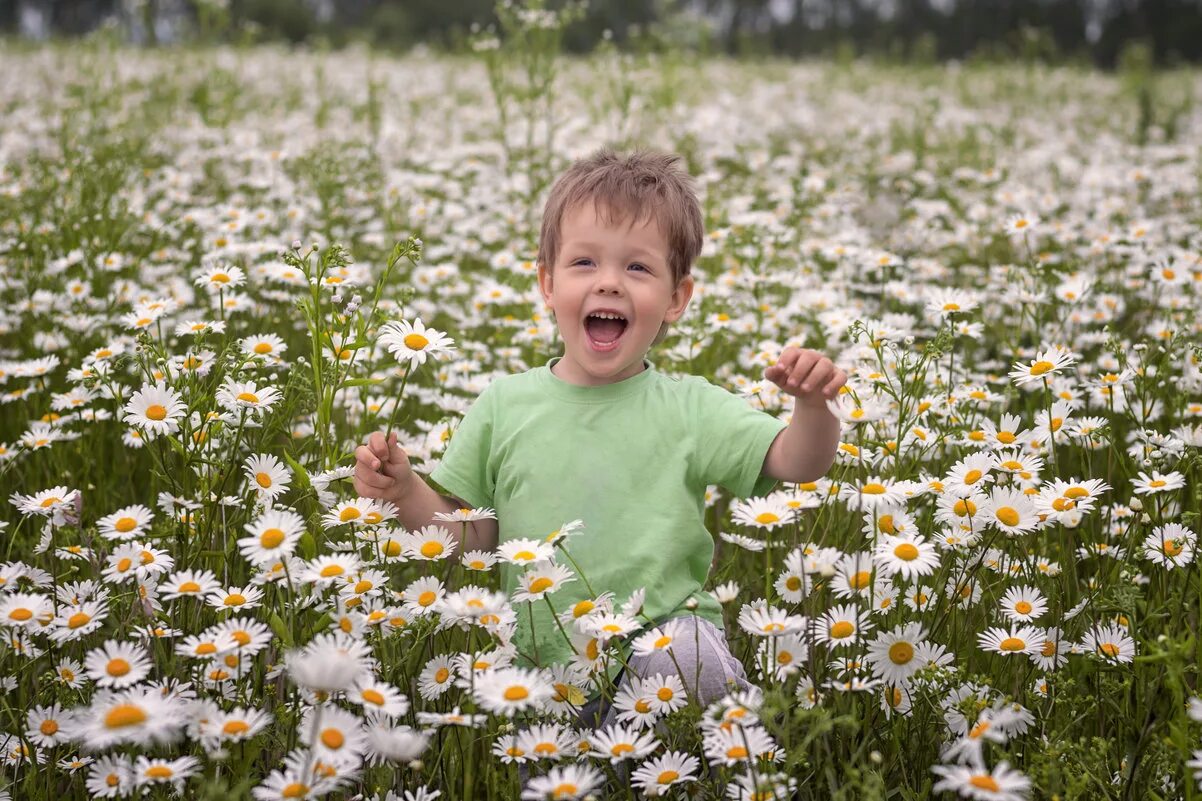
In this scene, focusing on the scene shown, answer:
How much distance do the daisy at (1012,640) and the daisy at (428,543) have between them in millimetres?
982

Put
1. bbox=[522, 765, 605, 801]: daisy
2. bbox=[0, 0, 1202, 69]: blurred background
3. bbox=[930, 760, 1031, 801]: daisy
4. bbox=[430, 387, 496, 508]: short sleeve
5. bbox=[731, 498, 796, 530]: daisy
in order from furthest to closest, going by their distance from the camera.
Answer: bbox=[0, 0, 1202, 69]: blurred background, bbox=[430, 387, 496, 508]: short sleeve, bbox=[731, 498, 796, 530]: daisy, bbox=[522, 765, 605, 801]: daisy, bbox=[930, 760, 1031, 801]: daisy

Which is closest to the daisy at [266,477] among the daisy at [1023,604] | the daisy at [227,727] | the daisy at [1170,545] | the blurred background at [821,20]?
the daisy at [227,727]

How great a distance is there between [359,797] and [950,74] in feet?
49.8

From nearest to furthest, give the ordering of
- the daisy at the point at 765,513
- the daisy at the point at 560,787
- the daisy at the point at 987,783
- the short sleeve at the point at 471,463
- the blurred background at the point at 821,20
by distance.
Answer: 1. the daisy at the point at 987,783
2. the daisy at the point at 560,787
3. the daisy at the point at 765,513
4. the short sleeve at the point at 471,463
5. the blurred background at the point at 821,20

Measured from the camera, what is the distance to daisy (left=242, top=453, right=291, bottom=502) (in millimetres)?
2023

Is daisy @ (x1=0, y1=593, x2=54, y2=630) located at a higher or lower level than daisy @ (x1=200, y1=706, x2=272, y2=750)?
higher

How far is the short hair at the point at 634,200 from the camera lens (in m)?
2.12

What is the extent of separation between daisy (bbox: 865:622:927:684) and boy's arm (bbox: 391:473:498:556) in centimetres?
77

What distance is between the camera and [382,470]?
6.64 feet

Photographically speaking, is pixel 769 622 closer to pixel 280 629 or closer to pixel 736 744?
pixel 736 744

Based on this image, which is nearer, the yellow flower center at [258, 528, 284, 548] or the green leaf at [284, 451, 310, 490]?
the yellow flower center at [258, 528, 284, 548]

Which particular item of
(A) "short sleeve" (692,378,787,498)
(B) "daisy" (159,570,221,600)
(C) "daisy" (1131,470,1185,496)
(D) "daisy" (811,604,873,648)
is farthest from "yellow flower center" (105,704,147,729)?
(C) "daisy" (1131,470,1185,496)

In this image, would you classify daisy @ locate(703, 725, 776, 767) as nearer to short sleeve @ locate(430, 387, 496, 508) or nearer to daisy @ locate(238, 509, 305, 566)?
daisy @ locate(238, 509, 305, 566)

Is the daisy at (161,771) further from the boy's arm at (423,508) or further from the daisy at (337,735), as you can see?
the boy's arm at (423,508)
